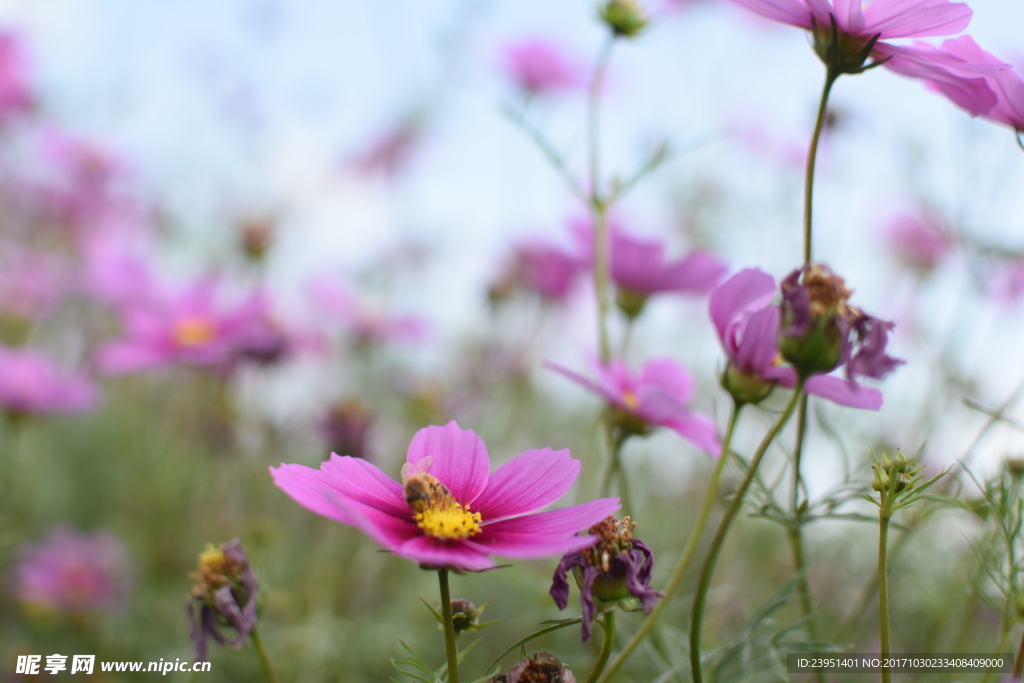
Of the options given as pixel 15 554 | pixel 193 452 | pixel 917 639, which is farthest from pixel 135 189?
pixel 917 639

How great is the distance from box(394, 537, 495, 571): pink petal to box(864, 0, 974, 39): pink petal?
0.30 metres

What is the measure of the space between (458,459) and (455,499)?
0.02 m

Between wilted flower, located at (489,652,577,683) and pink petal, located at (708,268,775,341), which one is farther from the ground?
pink petal, located at (708,268,775,341)

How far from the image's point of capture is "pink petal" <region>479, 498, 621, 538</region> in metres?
0.27


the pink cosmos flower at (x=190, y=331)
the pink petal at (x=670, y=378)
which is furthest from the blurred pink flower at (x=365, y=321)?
the pink petal at (x=670, y=378)

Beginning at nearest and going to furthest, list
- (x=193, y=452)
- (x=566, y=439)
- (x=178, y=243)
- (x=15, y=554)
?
(x=15, y=554), (x=193, y=452), (x=566, y=439), (x=178, y=243)

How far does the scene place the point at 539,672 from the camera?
11.6 inches

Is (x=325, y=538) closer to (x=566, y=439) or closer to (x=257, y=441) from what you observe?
(x=257, y=441)

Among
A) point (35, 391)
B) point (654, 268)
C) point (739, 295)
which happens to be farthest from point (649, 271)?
point (35, 391)

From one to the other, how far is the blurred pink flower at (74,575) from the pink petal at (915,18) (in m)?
1.02

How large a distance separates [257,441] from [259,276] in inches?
10.2

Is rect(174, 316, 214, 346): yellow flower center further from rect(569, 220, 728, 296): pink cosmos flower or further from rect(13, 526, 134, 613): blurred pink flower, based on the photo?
rect(569, 220, 728, 296): pink cosmos flower

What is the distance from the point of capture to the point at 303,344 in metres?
1.15

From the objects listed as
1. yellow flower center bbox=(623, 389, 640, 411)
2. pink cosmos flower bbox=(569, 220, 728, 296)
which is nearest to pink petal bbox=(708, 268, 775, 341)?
yellow flower center bbox=(623, 389, 640, 411)
